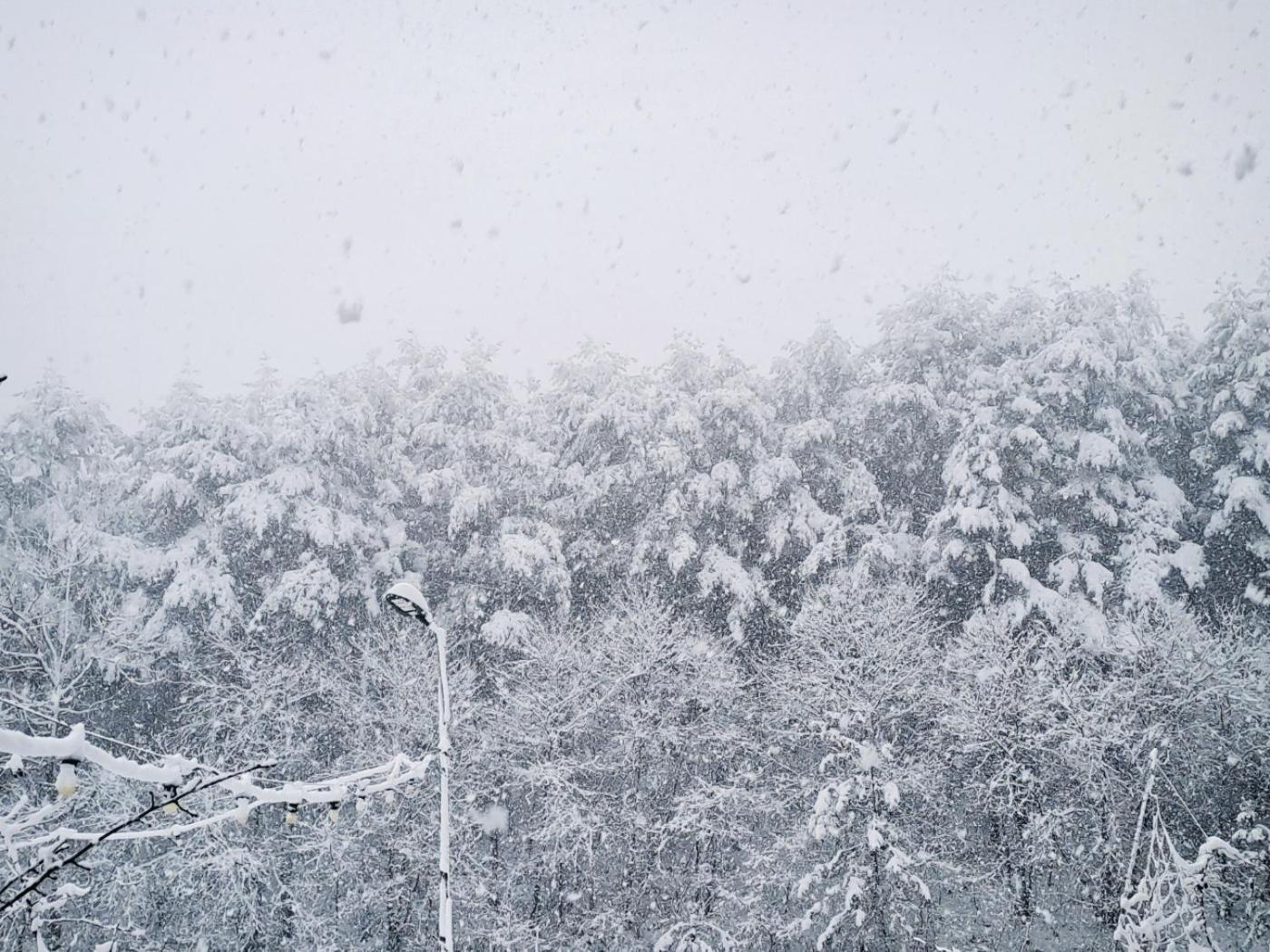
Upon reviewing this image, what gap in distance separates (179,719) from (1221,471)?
22.4m

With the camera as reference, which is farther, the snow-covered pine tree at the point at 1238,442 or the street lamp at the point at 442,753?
the snow-covered pine tree at the point at 1238,442

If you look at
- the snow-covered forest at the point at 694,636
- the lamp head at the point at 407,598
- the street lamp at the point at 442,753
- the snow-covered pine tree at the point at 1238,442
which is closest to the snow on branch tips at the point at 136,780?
the street lamp at the point at 442,753

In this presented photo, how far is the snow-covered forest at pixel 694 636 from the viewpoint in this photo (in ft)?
41.2

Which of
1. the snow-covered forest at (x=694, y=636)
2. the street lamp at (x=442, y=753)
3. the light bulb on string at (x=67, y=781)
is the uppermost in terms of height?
the light bulb on string at (x=67, y=781)

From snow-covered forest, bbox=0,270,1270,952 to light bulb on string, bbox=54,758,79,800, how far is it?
28.2 feet

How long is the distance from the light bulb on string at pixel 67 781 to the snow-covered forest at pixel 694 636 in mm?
8605

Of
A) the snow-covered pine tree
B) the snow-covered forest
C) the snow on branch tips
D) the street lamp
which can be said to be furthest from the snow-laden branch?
the snow-covered pine tree

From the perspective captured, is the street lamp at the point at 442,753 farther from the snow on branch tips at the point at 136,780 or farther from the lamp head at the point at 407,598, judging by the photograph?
the snow on branch tips at the point at 136,780

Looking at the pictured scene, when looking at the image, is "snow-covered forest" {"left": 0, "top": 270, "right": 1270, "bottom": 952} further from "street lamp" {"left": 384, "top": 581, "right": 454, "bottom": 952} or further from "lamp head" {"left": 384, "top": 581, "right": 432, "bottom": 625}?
"lamp head" {"left": 384, "top": 581, "right": 432, "bottom": 625}

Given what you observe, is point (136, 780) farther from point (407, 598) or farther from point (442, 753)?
point (442, 753)

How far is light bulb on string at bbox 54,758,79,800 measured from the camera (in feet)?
8.52

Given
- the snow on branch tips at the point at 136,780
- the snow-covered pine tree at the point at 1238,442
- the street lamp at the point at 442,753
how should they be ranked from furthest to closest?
the snow-covered pine tree at the point at 1238,442, the street lamp at the point at 442,753, the snow on branch tips at the point at 136,780

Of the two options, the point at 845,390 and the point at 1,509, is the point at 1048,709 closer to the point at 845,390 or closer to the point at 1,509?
the point at 845,390

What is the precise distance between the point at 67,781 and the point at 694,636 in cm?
1374
